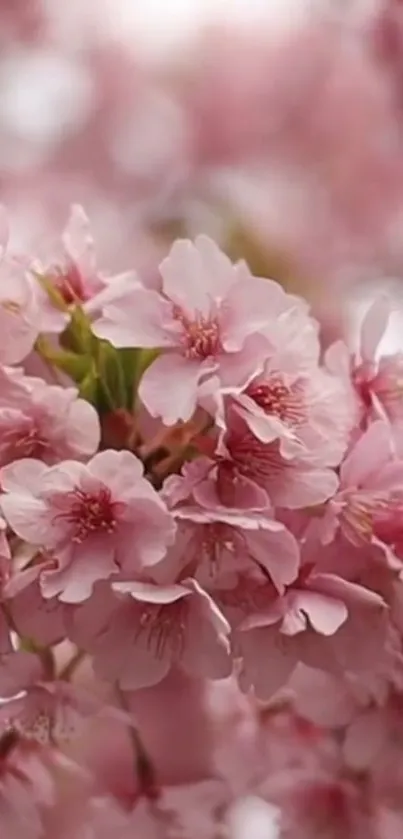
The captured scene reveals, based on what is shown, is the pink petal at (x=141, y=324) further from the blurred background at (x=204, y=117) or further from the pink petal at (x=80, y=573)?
the blurred background at (x=204, y=117)

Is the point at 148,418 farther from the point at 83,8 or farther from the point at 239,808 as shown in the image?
the point at 83,8

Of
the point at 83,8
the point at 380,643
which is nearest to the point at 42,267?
the point at 380,643

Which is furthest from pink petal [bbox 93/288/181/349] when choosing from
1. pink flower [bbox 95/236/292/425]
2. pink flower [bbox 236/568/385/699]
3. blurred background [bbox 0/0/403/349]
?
blurred background [bbox 0/0/403/349]

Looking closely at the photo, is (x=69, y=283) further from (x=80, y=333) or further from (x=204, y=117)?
(x=204, y=117)

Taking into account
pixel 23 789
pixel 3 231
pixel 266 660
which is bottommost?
pixel 23 789

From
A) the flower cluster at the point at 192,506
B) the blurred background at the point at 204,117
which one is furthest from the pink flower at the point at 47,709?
the blurred background at the point at 204,117

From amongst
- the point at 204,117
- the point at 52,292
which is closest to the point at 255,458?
the point at 52,292
